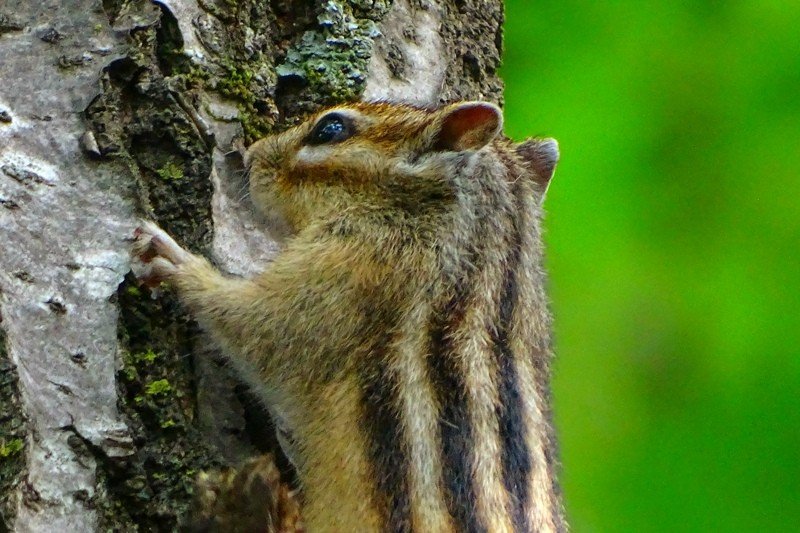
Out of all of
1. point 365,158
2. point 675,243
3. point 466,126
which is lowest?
point 675,243

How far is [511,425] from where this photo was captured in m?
2.95

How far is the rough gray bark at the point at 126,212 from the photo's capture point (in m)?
2.64

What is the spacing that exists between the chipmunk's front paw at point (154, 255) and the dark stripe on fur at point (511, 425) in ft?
2.69

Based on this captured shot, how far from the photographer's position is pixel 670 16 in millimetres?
4465

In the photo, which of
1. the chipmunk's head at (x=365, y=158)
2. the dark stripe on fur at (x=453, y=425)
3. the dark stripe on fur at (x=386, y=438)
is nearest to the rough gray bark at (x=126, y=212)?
the chipmunk's head at (x=365, y=158)

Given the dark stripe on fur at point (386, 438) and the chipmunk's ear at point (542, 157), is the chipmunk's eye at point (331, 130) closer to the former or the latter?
the chipmunk's ear at point (542, 157)

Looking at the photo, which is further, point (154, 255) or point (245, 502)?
point (154, 255)

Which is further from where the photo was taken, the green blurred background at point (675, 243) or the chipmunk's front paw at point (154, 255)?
the green blurred background at point (675, 243)

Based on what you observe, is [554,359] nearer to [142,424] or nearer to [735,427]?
[735,427]

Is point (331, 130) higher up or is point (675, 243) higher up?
point (331, 130)

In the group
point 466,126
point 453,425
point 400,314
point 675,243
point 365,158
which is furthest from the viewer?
point 675,243

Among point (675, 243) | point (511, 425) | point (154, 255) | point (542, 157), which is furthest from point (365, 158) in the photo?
point (675, 243)

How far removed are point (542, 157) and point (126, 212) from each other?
4.67ft

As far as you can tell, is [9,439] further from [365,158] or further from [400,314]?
[365,158]
